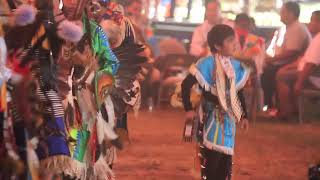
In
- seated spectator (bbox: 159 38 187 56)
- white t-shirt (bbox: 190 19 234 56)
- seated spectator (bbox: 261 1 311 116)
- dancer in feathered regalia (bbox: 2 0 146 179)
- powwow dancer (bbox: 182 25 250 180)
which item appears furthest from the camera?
seated spectator (bbox: 159 38 187 56)

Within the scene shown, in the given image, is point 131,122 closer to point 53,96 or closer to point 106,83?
point 106,83

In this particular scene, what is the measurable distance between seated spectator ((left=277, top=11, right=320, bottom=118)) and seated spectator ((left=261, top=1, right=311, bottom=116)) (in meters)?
0.19

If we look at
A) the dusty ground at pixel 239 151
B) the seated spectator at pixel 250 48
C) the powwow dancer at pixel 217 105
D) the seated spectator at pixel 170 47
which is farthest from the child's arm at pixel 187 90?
the seated spectator at pixel 170 47

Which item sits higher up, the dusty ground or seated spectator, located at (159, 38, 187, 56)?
seated spectator, located at (159, 38, 187, 56)

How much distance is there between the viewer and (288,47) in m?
10.8

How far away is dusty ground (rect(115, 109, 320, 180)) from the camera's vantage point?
6668mm

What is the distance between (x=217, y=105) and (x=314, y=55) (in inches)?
216

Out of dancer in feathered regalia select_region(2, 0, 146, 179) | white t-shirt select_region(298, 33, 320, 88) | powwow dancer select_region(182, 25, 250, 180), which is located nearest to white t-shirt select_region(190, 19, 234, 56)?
white t-shirt select_region(298, 33, 320, 88)

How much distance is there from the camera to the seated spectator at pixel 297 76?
10.1 metres

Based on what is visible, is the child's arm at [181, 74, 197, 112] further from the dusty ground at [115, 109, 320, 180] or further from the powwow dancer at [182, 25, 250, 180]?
the dusty ground at [115, 109, 320, 180]

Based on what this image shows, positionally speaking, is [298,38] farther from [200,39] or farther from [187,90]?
[187,90]

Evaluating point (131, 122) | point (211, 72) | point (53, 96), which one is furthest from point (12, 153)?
point (131, 122)

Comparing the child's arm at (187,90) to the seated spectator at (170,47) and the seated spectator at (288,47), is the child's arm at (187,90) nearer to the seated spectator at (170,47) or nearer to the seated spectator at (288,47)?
the seated spectator at (288,47)

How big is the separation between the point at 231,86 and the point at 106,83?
121 centimetres
